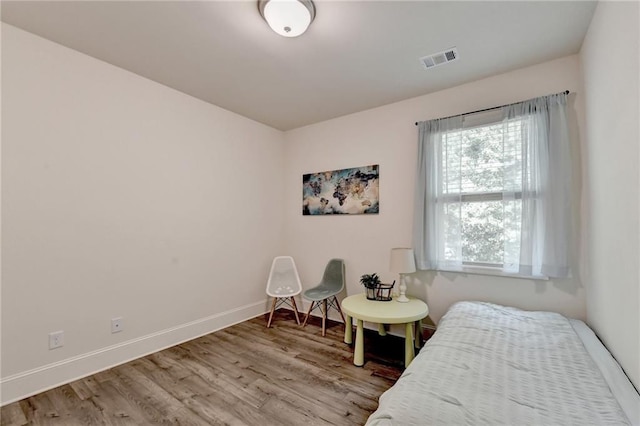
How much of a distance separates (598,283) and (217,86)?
3443 mm

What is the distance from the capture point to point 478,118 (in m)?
2.55

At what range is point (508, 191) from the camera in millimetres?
2387

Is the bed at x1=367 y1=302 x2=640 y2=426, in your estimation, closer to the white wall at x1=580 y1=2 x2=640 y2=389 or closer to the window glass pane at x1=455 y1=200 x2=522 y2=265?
the white wall at x1=580 y1=2 x2=640 y2=389

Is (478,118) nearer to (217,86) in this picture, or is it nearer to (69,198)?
(217,86)

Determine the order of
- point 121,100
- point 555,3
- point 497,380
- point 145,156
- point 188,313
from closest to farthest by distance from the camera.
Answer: point 497,380, point 555,3, point 121,100, point 145,156, point 188,313

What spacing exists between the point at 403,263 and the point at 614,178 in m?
1.52

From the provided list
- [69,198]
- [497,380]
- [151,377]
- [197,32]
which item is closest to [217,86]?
[197,32]

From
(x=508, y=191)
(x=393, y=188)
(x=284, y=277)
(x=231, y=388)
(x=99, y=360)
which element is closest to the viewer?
(x=231, y=388)

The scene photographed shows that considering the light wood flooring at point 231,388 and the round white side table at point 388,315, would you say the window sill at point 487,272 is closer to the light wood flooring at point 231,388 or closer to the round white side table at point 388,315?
the round white side table at point 388,315

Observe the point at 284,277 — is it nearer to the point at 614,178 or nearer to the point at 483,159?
the point at 483,159

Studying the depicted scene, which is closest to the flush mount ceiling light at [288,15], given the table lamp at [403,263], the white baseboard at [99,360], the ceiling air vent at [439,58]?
the ceiling air vent at [439,58]

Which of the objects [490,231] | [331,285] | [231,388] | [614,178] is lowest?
[231,388]

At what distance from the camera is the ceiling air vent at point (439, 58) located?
7.20ft

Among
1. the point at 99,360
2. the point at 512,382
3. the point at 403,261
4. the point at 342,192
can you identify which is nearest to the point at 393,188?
the point at 342,192
